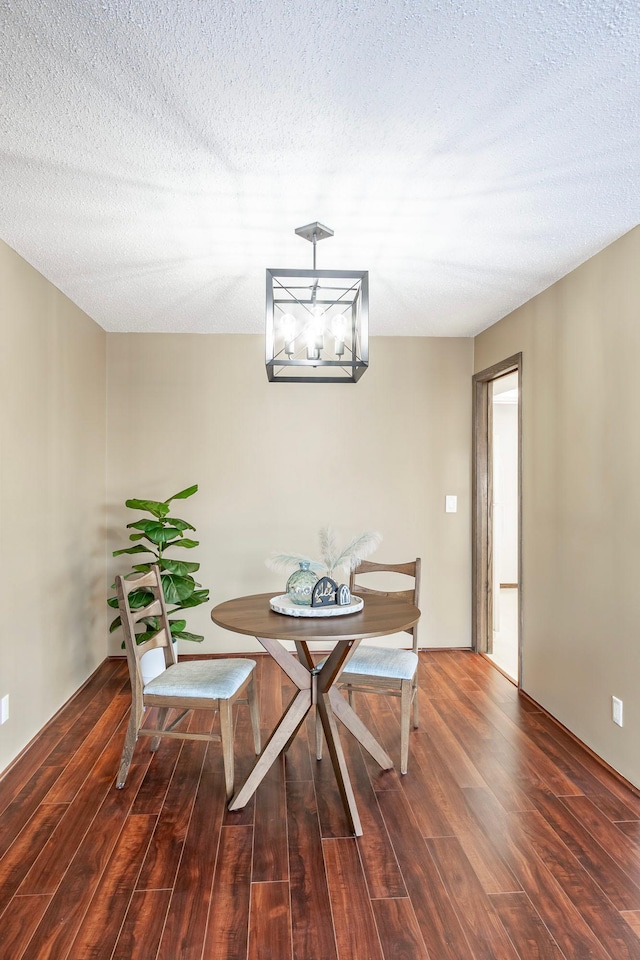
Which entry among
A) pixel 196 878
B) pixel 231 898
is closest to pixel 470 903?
pixel 231 898

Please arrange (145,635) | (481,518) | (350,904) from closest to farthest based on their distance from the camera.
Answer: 1. (350,904)
2. (145,635)
3. (481,518)

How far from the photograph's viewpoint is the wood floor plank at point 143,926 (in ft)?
5.71

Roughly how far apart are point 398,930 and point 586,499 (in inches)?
84.6

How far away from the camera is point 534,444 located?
3.75m

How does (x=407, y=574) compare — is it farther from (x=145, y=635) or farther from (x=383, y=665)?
(x=145, y=635)

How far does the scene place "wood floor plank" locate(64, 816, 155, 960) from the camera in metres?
1.77

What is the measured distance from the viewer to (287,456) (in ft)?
15.7

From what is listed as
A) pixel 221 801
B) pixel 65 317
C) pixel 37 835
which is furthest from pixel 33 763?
pixel 65 317

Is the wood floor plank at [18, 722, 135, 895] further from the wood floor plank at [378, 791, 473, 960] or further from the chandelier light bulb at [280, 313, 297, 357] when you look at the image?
the chandelier light bulb at [280, 313, 297, 357]

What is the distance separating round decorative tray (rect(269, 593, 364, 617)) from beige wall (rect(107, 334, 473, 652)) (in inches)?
77.8

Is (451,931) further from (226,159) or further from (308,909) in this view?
(226,159)

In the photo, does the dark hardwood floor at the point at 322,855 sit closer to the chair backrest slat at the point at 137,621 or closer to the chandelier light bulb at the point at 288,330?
the chair backrest slat at the point at 137,621

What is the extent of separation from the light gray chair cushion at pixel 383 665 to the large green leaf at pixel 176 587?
134 centimetres

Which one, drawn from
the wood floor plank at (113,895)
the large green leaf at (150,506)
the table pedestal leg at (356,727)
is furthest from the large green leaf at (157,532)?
the wood floor plank at (113,895)
